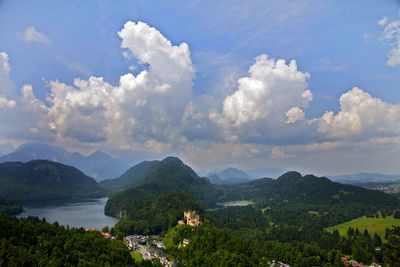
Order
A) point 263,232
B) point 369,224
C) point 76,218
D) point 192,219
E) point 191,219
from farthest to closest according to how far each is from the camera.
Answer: point 76,218 < point 369,224 < point 263,232 < point 191,219 < point 192,219

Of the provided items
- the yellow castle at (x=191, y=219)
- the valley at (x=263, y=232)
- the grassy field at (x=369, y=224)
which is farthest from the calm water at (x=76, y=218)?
the grassy field at (x=369, y=224)

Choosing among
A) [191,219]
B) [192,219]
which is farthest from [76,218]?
[192,219]

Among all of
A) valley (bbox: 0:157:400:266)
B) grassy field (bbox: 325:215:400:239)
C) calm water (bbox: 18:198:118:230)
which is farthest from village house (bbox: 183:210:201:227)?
grassy field (bbox: 325:215:400:239)

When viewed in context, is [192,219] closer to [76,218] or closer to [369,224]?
[76,218]

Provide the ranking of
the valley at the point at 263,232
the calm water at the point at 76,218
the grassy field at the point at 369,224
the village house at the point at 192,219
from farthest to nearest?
the calm water at the point at 76,218 < the grassy field at the point at 369,224 < the village house at the point at 192,219 < the valley at the point at 263,232

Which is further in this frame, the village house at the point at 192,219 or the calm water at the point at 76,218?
the calm water at the point at 76,218

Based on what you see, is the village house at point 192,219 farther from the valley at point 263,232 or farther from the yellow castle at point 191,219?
the valley at point 263,232

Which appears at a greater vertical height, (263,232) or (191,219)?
(191,219)

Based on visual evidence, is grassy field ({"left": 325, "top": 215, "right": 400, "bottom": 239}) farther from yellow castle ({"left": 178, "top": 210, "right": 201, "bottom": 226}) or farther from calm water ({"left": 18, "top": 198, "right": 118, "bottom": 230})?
calm water ({"left": 18, "top": 198, "right": 118, "bottom": 230})

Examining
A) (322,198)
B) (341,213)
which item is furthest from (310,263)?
(322,198)
